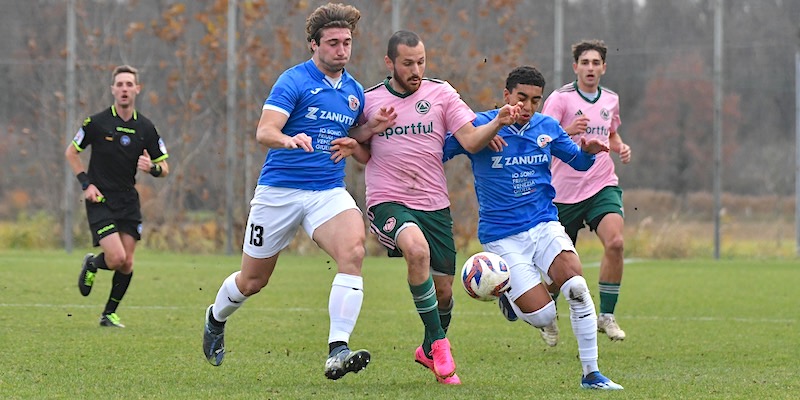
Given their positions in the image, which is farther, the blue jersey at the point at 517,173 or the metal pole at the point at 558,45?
the metal pole at the point at 558,45

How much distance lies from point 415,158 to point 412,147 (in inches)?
2.7

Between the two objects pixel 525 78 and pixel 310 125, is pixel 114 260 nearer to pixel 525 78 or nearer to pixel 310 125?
pixel 310 125

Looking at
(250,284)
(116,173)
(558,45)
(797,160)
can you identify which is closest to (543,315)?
(250,284)

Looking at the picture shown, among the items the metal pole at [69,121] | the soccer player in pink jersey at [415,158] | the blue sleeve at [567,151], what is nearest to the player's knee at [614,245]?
the blue sleeve at [567,151]

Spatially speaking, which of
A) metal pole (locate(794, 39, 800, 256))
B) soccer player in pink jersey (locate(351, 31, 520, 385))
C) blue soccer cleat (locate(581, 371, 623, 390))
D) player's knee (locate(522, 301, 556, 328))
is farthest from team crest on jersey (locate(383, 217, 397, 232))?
metal pole (locate(794, 39, 800, 256))

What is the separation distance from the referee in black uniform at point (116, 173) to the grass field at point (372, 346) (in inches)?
20.0

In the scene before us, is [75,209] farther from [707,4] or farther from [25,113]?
[707,4]

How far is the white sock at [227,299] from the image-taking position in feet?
23.7

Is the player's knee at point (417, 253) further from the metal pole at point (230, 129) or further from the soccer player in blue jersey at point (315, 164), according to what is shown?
the metal pole at point (230, 129)

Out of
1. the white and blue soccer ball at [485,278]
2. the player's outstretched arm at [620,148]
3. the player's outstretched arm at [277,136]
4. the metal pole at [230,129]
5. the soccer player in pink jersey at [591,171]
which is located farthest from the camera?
the metal pole at [230,129]

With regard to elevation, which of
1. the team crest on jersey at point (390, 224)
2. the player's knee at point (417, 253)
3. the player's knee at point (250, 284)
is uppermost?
the team crest on jersey at point (390, 224)

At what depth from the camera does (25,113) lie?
2320 centimetres

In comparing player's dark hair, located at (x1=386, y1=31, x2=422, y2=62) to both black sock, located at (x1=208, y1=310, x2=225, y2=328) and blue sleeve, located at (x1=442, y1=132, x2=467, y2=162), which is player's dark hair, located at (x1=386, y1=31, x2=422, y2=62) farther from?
black sock, located at (x1=208, y1=310, x2=225, y2=328)

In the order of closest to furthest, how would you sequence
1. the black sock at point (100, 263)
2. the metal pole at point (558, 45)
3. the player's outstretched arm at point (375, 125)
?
the player's outstretched arm at point (375, 125) < the black sock at point (100, 263) < the metal pole at point (558, 45)
